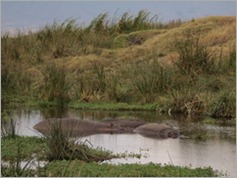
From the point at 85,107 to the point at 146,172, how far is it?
807 centimetres

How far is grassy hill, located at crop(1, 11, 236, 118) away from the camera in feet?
56.3

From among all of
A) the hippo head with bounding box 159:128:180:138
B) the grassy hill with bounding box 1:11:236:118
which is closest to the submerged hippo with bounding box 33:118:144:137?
the hippo head with bounding box 159:128:180:138

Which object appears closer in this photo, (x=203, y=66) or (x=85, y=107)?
(x=85, y=107)

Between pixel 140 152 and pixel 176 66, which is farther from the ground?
pixel 176 66

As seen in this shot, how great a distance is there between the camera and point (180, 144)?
11.7 metres

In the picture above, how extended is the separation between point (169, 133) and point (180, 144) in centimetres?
101

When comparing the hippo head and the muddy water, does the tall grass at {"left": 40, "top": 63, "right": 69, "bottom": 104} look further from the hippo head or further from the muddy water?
the hippo head

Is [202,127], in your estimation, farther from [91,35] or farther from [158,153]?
[91,35]

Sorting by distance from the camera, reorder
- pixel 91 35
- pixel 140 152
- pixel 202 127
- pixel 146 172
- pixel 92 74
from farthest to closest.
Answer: pixel 91 35
pixel 92 74
pixel 202 127
pixel 140 152
pixel 146 172

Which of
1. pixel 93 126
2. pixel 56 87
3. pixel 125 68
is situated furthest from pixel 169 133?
pixel 125 68

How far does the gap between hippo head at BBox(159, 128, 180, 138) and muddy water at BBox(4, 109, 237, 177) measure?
195 mm

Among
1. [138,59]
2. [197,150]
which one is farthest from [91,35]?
[197,150]

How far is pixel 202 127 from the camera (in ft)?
45.2

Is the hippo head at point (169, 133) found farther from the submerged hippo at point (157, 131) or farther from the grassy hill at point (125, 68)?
the grassy hill at point (125, 68)
